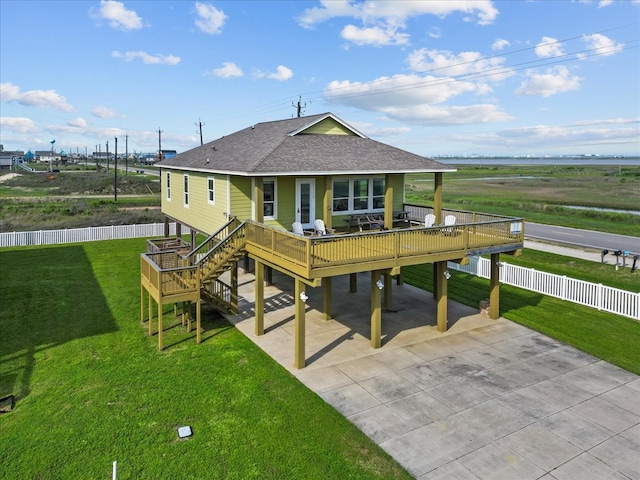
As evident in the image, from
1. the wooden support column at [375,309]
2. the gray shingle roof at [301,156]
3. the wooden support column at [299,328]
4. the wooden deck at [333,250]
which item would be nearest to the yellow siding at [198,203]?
the gray shingle roof at [301,156]

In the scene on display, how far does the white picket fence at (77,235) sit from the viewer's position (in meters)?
29.4

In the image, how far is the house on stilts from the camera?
1336 centimetres

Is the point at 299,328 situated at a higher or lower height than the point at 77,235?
lower

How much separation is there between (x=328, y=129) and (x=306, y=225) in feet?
14.4

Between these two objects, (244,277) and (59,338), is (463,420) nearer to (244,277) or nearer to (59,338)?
(59,338)

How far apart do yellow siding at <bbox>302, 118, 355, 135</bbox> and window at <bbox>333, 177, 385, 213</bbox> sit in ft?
7.95

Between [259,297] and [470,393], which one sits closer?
[470,393]

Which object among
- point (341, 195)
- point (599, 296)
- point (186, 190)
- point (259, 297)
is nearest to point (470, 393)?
point (259, 297)

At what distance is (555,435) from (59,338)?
14.1m

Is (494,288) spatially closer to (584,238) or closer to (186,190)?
(186,190)

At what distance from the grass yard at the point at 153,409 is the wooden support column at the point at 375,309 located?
313 centimetres

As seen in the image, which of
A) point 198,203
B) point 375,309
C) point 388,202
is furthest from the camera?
point 198,203

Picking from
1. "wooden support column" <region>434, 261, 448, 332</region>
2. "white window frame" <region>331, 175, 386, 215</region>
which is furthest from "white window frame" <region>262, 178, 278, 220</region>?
"wooden support column" <region>434, 261, 448, 332</region>

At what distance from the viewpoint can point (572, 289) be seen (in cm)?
1902
